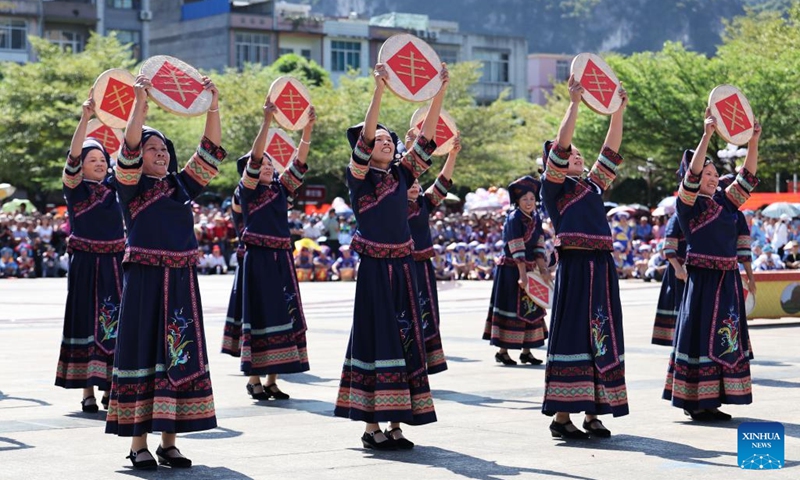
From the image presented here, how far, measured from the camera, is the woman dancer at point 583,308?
8.55 meters

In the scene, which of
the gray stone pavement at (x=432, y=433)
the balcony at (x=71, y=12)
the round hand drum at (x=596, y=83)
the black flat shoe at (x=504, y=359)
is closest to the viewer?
the gray stone pavement at (x=432, y=433)

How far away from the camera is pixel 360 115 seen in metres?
47.4

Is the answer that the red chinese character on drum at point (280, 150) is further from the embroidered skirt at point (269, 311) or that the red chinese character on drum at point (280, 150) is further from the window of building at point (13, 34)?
the window of building at point (13, 34)

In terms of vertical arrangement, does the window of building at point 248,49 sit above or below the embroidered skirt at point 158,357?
above

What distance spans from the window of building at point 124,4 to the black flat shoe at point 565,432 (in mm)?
62721

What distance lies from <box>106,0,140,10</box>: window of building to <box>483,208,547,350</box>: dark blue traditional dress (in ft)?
190

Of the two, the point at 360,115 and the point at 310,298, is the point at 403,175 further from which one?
the point at 360,115

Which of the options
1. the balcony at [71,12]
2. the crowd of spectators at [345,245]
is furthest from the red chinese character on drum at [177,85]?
the balcony at [71,12]

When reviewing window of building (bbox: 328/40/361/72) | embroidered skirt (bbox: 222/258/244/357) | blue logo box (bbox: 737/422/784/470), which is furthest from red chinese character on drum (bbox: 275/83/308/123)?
window of building (bbox: 328/40/361/72)

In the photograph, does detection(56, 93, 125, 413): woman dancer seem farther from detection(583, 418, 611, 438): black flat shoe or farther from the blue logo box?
the blue logo box

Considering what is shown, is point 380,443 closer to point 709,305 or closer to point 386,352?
point 386,352

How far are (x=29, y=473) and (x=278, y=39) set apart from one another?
216ft

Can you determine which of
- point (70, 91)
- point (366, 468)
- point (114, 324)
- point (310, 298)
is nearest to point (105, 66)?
point (70, 91)

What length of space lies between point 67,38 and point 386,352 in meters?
60.4
